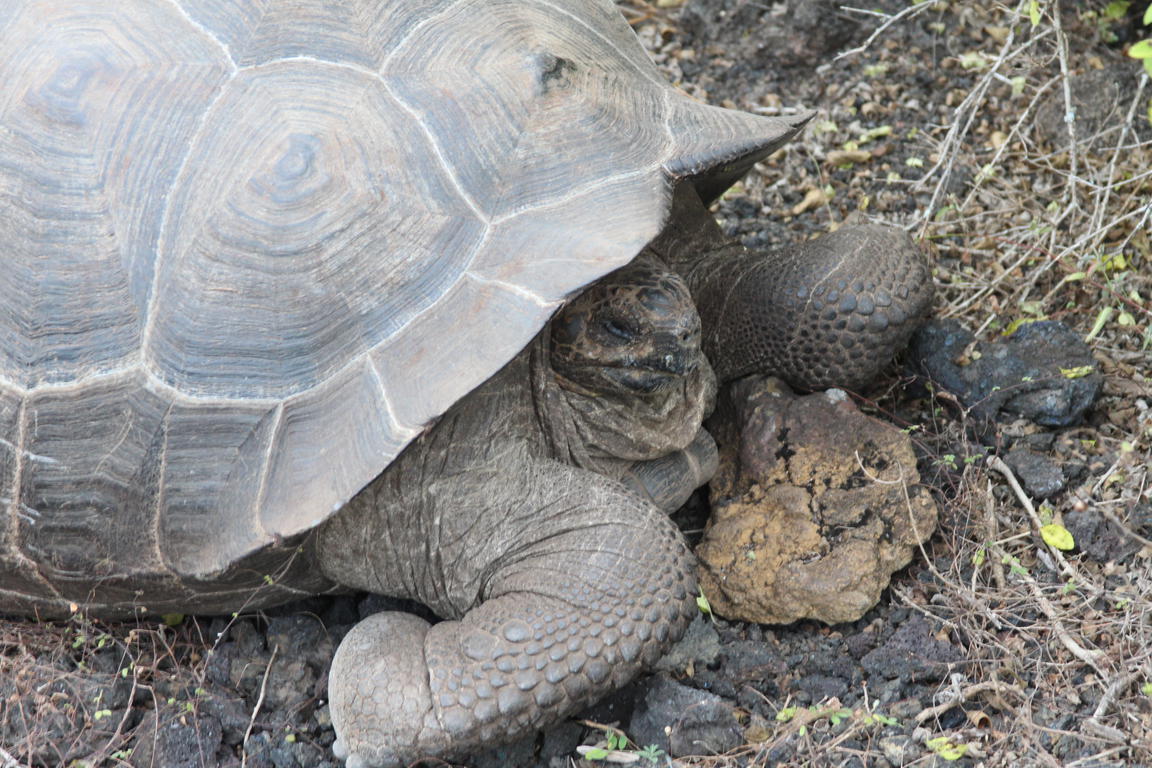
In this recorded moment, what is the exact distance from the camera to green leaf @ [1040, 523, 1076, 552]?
2.97 metres

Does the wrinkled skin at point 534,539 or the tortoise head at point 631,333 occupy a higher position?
the tortoise head at point 631,333

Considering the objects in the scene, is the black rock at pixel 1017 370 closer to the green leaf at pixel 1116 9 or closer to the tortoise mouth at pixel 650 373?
the tortoise mouth at pixel 650 373

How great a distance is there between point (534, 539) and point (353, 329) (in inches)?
26.6

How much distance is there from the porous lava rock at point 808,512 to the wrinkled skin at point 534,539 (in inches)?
7.7

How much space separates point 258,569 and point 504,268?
922 millimetres

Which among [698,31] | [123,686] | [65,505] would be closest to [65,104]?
[65,505]

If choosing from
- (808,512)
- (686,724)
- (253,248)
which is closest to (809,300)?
(808,512)

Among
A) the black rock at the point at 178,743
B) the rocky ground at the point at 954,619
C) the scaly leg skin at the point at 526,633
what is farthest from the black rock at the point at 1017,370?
the black rock at the point at 178,743

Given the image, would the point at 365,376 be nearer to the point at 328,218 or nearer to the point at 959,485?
the point at 328,218

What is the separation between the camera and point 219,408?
2.54 meters

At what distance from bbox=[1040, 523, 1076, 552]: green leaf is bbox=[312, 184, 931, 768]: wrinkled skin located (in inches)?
35.9

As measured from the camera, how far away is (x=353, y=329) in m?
2.54

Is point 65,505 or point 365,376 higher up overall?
point 365,376

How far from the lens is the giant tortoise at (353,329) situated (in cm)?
253
